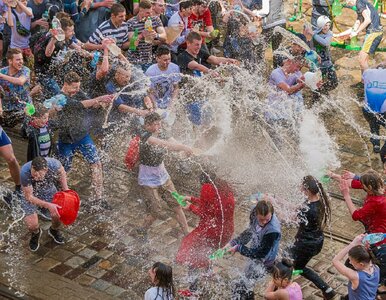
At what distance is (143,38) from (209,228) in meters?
4.80

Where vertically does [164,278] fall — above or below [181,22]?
above

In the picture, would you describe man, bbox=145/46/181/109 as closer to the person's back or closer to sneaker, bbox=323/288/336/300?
sneaker, bbox=323/288/336/300

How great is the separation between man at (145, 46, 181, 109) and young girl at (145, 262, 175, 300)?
→ 455cm

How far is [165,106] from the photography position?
1207 centimetres

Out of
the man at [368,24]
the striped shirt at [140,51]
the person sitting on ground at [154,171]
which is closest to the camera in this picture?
the person sitting on ground at [154,171]

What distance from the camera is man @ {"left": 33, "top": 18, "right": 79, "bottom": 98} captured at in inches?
476

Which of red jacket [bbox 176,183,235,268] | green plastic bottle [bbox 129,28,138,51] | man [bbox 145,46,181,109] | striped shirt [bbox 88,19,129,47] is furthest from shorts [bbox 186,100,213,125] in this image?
red jacket [bbox 176,183,235,268]

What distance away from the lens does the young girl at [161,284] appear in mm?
7766

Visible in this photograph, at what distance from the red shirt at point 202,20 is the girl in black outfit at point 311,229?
5.46 metres

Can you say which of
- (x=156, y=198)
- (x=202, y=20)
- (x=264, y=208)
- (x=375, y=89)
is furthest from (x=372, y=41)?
(x=264, y=208)

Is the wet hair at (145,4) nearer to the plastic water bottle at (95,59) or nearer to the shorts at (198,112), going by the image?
the plastic water bottle at (95,59)

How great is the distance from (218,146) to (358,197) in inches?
87.0

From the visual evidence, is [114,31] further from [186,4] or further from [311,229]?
[311,229]

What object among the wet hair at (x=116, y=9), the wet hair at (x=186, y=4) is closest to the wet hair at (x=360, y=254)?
the wet hair at (x=116, y=9)
